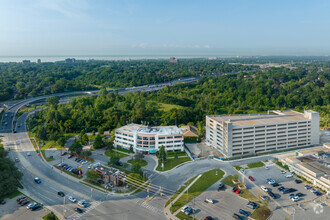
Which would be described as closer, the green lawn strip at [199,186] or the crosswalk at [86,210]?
the crosswalk at [86,210]

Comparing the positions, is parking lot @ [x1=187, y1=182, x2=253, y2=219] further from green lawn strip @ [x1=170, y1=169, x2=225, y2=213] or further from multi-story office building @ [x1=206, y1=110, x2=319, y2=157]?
multi-story office building @ [x1=206, y1=110, x2=319, y2=157]

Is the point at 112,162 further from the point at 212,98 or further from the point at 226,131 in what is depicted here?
the point at 212,98

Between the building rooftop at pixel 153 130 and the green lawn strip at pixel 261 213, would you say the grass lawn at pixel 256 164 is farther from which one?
the building rooftop at pixel 153 130

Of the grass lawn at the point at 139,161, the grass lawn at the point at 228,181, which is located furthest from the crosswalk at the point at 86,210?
the grass lawn at the point at 228,181

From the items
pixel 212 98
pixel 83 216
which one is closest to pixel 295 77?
pixel 212 98

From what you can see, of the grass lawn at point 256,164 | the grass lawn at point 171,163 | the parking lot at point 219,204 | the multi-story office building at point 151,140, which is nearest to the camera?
the parking lot at point 219,204

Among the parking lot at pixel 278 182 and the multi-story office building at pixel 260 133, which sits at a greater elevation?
the multi-story office building at pixel 260 133

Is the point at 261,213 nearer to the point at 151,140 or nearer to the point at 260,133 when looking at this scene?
the point at 260,133

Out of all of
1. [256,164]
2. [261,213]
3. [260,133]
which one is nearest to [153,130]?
[256,164]
